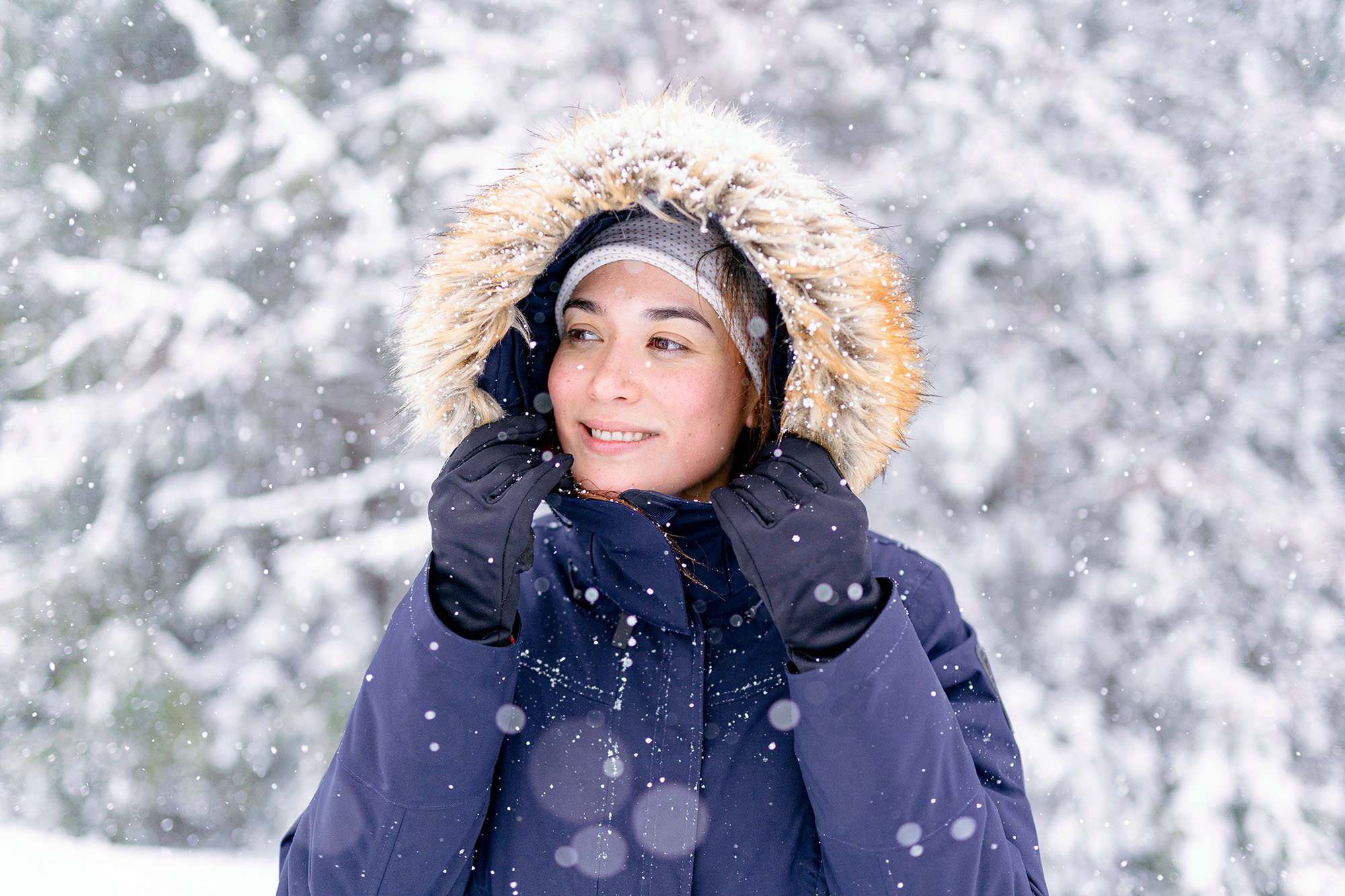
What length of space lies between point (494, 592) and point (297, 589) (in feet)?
11.5

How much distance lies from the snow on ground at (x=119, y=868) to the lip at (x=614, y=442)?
3.65 metres

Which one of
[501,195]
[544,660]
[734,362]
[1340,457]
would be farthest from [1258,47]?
[544,660]

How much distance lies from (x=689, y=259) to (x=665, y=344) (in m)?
0.19

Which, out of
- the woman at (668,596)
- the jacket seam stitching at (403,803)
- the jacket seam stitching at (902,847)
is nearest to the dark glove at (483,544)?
the woman at (668,596)

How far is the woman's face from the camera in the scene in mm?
1642

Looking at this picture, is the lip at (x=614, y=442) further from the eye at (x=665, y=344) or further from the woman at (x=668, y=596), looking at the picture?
the eye at (x=665, y=344)

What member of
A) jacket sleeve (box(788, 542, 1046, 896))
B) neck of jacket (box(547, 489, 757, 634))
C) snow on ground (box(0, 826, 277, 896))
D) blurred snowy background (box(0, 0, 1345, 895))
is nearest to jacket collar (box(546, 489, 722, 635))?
neck of jacket (box(547, 489, 757, 634))

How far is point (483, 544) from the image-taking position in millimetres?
1433

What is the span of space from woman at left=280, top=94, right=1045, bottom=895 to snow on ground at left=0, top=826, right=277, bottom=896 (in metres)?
2.98

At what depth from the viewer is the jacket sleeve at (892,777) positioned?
1.28 metres

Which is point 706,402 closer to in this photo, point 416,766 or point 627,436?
point 627,436

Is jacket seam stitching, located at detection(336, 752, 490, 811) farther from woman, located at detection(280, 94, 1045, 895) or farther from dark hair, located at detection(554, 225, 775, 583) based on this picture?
dark hair, located at detection(554, 225, 775, 583)

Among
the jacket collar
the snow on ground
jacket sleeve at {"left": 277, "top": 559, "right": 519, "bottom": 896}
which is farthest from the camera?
A: the snow on ground

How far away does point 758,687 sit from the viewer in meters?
→ 1.59
